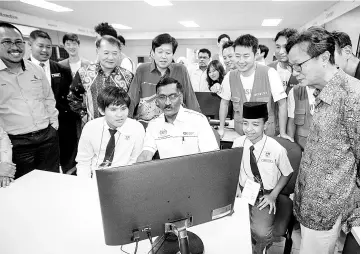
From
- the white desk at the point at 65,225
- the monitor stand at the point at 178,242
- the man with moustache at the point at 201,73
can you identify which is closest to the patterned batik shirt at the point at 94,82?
the white desk at the point at 65,225

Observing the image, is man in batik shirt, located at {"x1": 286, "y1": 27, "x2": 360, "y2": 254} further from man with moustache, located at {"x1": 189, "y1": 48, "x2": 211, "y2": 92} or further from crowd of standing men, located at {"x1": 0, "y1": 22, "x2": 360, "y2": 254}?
man with moustache, located at {"x1": 189, "y1": 48, "x2": 211, "y2": 92}

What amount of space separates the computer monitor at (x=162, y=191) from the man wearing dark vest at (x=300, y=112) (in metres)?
1.73

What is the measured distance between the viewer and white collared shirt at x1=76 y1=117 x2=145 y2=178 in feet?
6.36

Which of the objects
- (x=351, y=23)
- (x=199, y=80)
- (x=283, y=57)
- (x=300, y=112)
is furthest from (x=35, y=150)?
(x=351, y=23)

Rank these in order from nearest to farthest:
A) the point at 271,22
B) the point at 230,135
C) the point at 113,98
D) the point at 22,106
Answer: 1. the point at 113,98
2. the point at 22,106
3. the point at 230,135
4. the point at 271,22

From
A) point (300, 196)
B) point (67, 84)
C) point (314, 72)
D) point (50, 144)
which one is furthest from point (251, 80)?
point (67, 84)

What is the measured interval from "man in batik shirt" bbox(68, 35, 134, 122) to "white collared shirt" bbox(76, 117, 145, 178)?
1.51 ft

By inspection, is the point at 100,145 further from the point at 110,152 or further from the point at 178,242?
the point at 178,242

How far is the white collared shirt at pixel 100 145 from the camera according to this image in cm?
194

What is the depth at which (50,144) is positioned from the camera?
8.24 ft

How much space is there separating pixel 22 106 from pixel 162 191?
2.04 meters

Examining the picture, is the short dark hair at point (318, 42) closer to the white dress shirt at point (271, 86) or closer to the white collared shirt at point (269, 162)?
the white collared shirt at point (269, 162)

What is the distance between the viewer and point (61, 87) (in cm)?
325

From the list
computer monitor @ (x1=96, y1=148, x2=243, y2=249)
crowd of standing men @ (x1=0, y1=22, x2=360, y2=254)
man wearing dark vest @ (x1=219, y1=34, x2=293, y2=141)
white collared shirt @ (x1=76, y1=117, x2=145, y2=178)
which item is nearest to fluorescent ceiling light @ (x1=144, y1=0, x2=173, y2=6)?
crowd of standing men @ (x1=0, y1=22, x2=360, y2=254)
